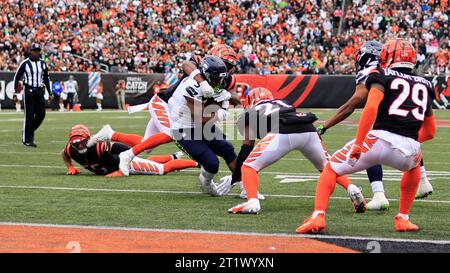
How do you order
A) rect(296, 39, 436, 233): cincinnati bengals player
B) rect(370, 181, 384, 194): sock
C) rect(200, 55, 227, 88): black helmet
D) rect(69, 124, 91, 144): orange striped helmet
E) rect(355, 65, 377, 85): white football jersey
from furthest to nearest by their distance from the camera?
rect(69, 124, 91, 144): orange striped helmet, rect(200, 55, 227, 88): black helmet, rect(370, 181, 384, 194): sock, rect(355, 65, 377, 85): white football jersey, rect(296, 39, 436, 233): cincinnati bengals player

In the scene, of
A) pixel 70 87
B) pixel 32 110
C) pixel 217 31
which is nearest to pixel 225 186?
pixel 32 110

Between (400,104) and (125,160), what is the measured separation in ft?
15.6

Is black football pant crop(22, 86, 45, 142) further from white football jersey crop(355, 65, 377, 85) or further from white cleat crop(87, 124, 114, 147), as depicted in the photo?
white football jersey crop(355, 65, 377, 85)

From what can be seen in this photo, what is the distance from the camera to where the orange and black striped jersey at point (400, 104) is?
23.0ft

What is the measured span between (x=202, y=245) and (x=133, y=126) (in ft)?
52.2

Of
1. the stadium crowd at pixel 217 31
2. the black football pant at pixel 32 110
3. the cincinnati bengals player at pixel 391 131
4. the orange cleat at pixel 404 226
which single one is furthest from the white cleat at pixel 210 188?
the stadium crowd at pixel 217 31

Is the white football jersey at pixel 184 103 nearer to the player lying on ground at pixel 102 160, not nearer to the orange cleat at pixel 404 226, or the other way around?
the player lying on ground at pixel 102 160

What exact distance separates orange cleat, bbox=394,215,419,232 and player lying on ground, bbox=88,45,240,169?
9.10 ft

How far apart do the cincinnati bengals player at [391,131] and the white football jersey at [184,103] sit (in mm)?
2667

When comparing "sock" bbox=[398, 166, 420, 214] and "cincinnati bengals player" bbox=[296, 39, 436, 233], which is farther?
"sock" bbox=[398, 166, 420, 214]

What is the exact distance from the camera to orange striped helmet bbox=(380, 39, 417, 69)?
7.18 m

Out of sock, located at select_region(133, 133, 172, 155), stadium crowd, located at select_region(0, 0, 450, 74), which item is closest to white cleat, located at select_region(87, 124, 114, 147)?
sock, located at select_region(133, 133, 172, 155)

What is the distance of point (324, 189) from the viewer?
23.2ft
